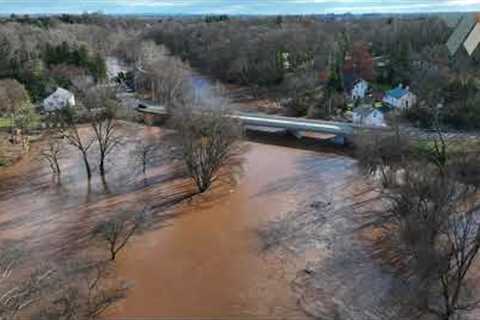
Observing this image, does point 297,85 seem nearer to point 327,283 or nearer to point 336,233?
point 336,233

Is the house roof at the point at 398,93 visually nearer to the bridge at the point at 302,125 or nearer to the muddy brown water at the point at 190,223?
the bridge at the point at 302,125

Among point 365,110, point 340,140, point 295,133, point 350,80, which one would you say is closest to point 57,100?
point 295,133

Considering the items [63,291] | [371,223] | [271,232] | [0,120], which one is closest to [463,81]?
[371,223]

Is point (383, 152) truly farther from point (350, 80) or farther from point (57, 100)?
point (57, 100)

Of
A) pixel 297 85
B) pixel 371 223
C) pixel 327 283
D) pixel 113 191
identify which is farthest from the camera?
pixel 297 85

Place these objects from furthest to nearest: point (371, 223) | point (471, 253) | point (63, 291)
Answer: point (371, 223) < point (63, 291) < point (471, 253)

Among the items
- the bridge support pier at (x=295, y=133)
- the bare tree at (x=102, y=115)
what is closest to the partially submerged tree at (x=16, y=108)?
the bare tree at (x=102, y=115)

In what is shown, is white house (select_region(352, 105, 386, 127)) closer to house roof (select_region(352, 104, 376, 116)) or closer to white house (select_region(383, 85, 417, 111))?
house roof (select_region(352, 104, 376, 116))
